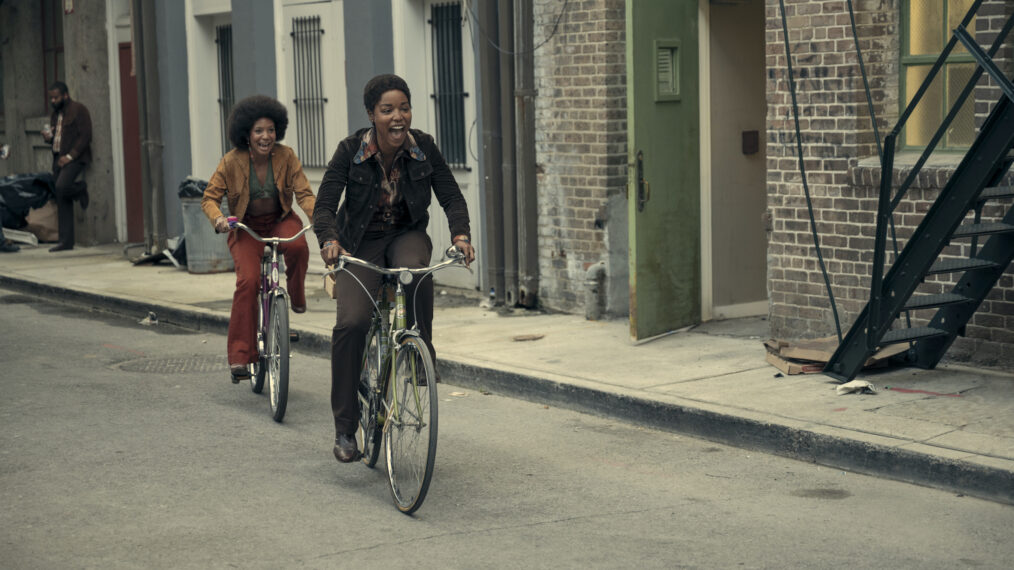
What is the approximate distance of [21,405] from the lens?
8.64 metres

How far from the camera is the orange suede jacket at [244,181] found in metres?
8.71

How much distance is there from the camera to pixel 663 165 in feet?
32.6

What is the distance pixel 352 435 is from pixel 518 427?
4.72ft

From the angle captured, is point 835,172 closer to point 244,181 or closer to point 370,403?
point 244,181

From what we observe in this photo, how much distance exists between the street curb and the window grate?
4.72 m

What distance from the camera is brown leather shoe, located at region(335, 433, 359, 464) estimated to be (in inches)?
264

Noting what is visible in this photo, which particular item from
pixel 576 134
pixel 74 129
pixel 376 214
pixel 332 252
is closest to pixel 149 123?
pixel 74 129

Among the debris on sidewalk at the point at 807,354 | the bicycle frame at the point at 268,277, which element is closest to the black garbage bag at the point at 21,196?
the bicycle frame at the point at 268,277

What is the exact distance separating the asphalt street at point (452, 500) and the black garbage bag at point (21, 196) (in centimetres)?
1097

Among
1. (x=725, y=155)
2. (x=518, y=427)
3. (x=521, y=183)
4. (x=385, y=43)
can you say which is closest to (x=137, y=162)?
(x=385, y=43)

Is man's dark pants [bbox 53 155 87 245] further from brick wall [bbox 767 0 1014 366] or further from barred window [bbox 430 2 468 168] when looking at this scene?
brick wall [bbox 767 0 1014 366]

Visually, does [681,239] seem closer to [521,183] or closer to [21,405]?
[521,183]

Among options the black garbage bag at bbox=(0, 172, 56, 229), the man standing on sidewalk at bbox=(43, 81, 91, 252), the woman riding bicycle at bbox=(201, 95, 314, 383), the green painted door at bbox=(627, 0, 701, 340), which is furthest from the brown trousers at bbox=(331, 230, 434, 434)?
the black garbage bag at bbox=(0, 172, 56, 229)

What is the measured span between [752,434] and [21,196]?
14.4m
